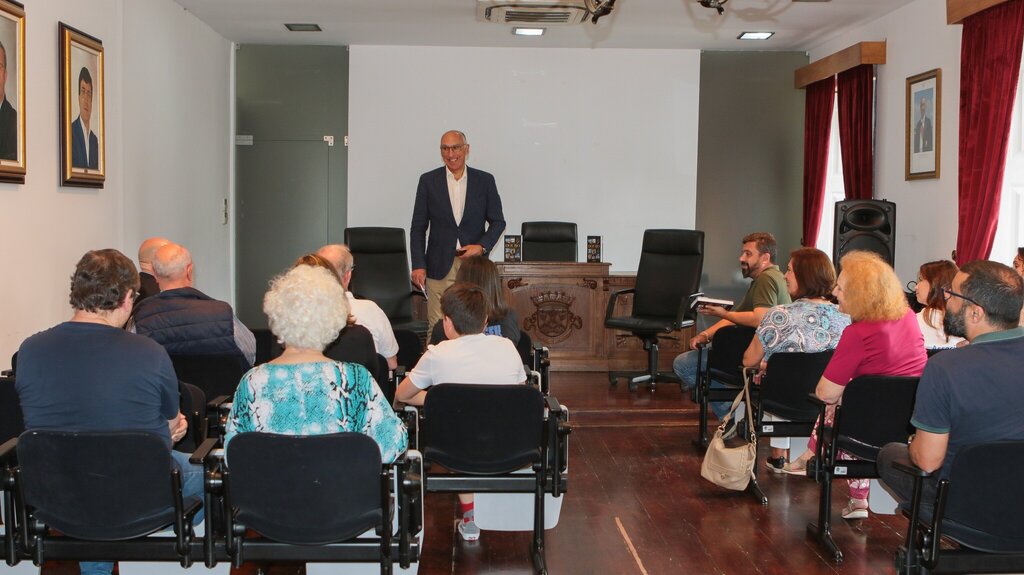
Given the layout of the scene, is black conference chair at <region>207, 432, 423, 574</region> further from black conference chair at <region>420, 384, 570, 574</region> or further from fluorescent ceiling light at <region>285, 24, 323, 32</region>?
fluorescent ceiling light at <region>285, 24, 323, 32</region>

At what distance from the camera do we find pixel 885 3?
7.09 meters

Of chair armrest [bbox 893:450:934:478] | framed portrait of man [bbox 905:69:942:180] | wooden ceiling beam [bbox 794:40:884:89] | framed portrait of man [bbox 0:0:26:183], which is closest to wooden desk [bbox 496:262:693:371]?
framed portrait of man [bbox 905:69:942:180]

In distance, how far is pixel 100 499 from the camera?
2418mm

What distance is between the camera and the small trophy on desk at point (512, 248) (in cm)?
799

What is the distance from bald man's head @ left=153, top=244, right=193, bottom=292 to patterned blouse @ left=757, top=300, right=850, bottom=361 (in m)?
2.53

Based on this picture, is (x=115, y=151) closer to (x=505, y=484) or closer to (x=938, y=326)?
(x=505, y=484)

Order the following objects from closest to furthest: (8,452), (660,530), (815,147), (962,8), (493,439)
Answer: (8,452)
(493,439)
(660,530)
(962,8)
(815,147)

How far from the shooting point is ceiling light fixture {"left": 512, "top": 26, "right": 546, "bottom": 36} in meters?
8.12

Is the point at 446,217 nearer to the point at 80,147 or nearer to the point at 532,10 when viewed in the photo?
the point at 532,10

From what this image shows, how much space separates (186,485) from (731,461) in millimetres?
2319

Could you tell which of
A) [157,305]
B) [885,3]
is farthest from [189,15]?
[885,3]

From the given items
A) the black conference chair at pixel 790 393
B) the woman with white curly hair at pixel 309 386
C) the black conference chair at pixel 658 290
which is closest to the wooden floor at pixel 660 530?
the black conference chair at pixel 790 393

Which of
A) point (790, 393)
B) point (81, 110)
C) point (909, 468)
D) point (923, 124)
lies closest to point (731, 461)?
point (790, 393)

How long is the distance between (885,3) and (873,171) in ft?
4.52
